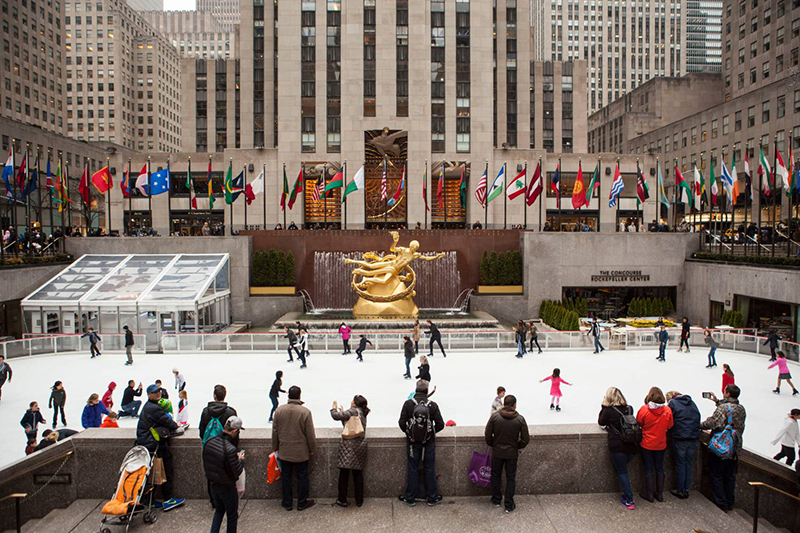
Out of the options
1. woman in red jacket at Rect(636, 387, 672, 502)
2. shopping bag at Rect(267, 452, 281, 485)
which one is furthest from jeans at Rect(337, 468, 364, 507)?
woman in red jacket at Rect(636, 387, 672, 502)

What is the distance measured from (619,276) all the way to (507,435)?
27.4 meters

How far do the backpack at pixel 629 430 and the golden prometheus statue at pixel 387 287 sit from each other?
19.2 m

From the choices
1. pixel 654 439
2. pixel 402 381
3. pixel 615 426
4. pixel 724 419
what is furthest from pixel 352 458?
pixel 402 381

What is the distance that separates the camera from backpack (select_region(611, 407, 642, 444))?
240 inches

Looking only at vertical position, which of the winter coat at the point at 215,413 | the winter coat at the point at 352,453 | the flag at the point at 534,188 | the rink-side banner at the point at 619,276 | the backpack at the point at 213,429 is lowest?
the winter coat at the point at 352,453

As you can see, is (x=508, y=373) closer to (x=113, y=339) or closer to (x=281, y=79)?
(x=113, y=339)

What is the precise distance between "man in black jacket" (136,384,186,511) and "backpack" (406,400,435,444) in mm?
2797

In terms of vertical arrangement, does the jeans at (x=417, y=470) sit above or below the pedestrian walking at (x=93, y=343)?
above

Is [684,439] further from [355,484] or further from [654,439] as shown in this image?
[355,484]

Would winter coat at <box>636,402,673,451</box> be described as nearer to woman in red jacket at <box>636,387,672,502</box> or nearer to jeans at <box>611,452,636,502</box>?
woman in red jacket at <box>636,387,672,502</box>

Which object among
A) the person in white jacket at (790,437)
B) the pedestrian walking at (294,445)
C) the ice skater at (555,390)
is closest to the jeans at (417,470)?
the pedestrian walking at (294,445)

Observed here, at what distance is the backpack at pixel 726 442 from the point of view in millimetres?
6043

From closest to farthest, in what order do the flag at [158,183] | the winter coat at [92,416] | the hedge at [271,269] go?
the winter coat at [92,416] → the flag at [158,183] → the hedge at [271,269]

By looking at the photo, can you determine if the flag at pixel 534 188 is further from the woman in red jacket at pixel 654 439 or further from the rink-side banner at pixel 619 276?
the woman in red jacket at pixel 654 439
